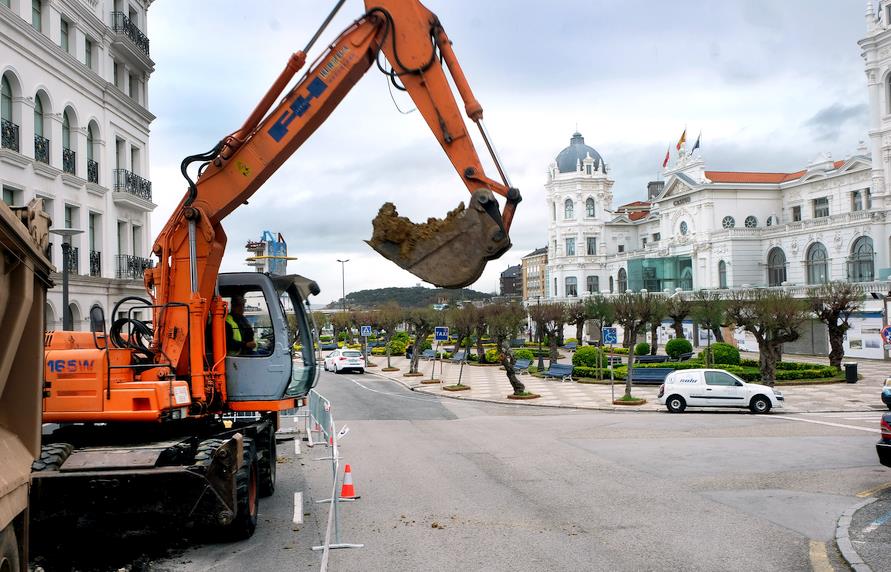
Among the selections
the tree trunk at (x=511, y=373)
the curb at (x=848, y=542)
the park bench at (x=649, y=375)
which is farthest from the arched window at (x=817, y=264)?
the curb at (x=848, y=542)

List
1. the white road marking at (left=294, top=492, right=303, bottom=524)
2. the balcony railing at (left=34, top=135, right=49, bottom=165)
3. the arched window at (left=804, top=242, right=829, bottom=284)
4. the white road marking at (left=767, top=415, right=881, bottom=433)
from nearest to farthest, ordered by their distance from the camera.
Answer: the white road marking at (left=294, top=492, right=303, bottom=524) < the white road marking at (left=767, top=415, right=881, bottom=433) < the balcony railing at (left=34, top=135, right=49, bottom=165) < the arched window at (left=804, top=242, right=829, bottom=284)

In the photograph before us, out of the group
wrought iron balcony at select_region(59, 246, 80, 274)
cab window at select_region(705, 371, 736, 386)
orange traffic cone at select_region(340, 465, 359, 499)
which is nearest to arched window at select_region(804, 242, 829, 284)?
cab window at select_region(705, 371, 736, 386)

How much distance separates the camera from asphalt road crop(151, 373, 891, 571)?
869 cm

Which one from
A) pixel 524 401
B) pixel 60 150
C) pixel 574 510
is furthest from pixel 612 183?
pixel 574 510

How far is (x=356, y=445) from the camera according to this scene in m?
17.9

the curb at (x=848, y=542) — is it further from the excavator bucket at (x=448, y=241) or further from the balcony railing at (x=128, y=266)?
the balcony railing at (x=128, y=266)

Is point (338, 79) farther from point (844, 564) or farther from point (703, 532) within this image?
point (844, 564)

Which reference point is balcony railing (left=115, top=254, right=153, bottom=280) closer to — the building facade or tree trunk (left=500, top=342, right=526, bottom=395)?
the building facade

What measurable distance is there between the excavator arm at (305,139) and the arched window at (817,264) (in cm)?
5646

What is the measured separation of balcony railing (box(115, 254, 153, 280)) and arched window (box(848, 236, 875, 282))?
4700 centimetres

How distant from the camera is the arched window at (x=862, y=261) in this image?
5394 cm

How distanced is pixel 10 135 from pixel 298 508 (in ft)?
53.0

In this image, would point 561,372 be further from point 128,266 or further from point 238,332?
point 238,332

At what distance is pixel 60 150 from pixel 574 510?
20942 mm
